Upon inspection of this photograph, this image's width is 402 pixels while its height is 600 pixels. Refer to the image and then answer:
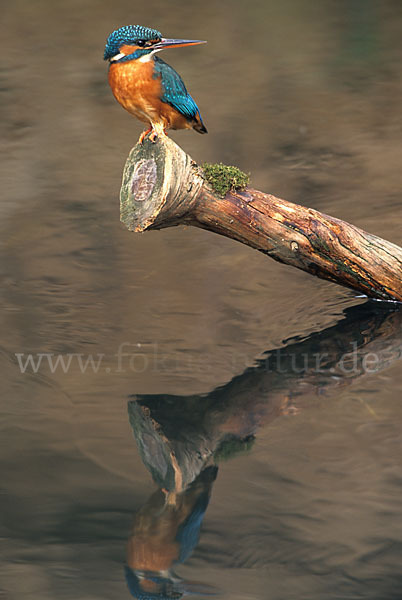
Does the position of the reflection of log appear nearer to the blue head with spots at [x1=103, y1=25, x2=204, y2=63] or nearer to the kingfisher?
the kingfisher

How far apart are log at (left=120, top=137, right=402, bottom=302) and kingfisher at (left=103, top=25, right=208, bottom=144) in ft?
0.36

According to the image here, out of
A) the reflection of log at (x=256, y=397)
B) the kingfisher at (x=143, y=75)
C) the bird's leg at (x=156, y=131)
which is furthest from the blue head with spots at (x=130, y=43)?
the reflection of log at (x=256, y=397)

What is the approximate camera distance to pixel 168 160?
8.03 ft

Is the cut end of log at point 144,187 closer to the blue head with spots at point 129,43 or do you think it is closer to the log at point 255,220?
the log at point 255,220

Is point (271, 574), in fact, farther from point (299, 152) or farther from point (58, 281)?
point (299, 152)

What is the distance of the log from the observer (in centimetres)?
246

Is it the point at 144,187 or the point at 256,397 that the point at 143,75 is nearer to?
the point at 144,187

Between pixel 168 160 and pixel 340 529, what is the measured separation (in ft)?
3.87

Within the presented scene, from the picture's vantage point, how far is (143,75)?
2.42m

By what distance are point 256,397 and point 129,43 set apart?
1127 millimetres

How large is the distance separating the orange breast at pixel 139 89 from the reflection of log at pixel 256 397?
871 millimetres

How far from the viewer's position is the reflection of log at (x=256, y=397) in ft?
7.27

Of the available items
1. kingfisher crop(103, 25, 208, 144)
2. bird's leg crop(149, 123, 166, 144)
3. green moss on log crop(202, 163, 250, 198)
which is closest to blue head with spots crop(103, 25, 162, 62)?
kingfisher crop(103, 25, 208, 144)

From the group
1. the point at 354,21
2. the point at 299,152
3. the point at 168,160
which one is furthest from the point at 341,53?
the point at 168,160
